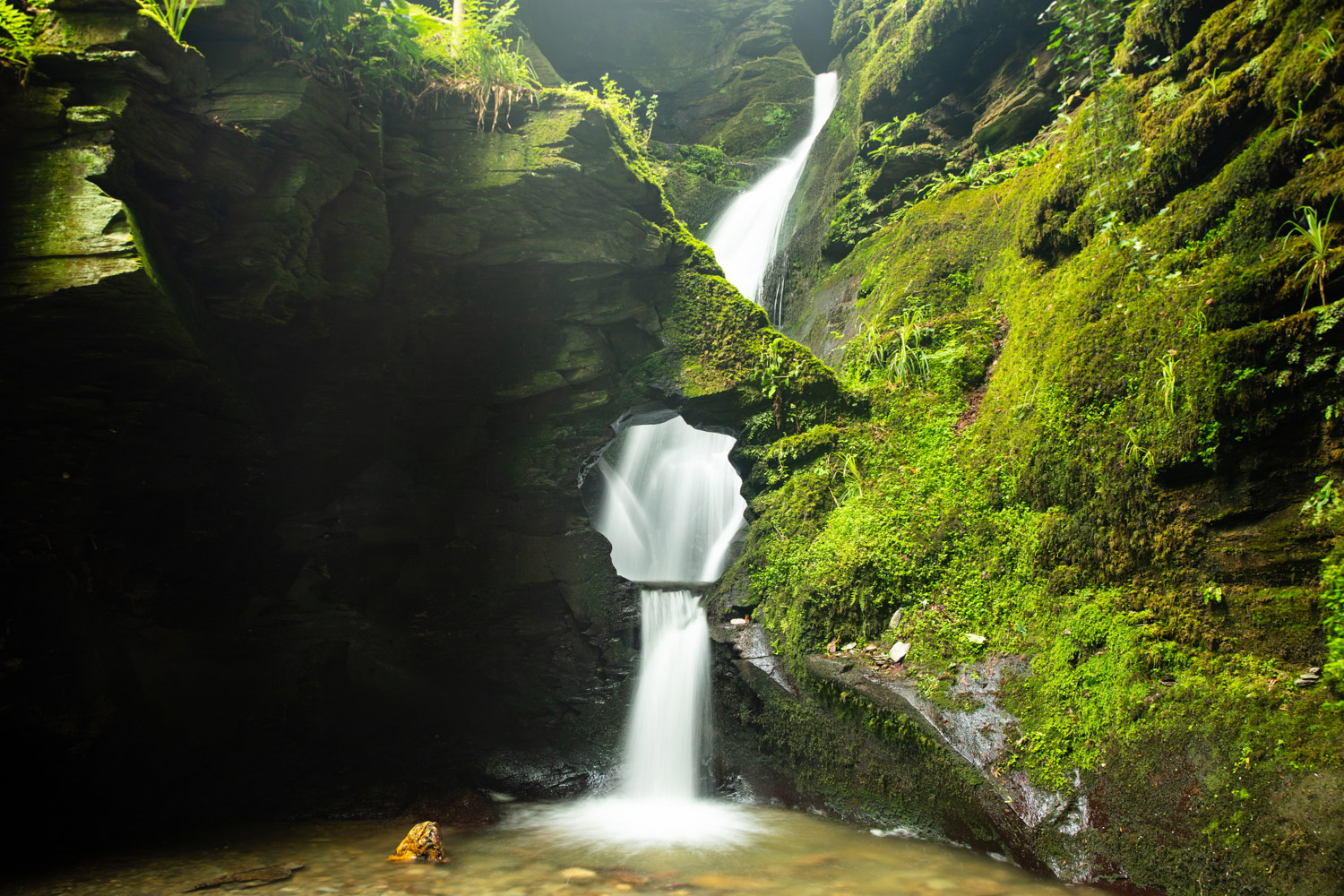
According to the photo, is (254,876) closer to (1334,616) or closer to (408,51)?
(1334,616)

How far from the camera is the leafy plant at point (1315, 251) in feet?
10.6

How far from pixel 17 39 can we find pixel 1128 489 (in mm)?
8146

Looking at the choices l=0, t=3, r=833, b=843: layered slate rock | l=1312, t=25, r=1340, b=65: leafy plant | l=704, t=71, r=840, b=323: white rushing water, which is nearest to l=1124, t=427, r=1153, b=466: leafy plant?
l=1312, t=25, r=1340, b=65: leafy plant

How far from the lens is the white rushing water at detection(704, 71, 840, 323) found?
11.1m

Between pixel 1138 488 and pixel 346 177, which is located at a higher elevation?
pixel 346 177

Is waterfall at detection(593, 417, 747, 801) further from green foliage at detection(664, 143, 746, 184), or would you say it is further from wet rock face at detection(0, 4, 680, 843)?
green foliage at detection(664, 143, 746, 184)

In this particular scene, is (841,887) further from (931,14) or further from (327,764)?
(931,14)

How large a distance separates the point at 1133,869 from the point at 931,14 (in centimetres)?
1117

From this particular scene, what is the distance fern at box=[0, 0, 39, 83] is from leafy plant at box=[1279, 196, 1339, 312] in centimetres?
814

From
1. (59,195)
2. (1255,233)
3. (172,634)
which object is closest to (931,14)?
(1255,233)

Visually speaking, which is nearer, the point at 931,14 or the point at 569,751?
A: the point at 569,751

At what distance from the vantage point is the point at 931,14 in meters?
9.78

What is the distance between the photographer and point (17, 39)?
4395 mm

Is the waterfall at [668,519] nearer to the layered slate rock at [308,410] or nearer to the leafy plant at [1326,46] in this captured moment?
the layered slate rock at [308,410]
